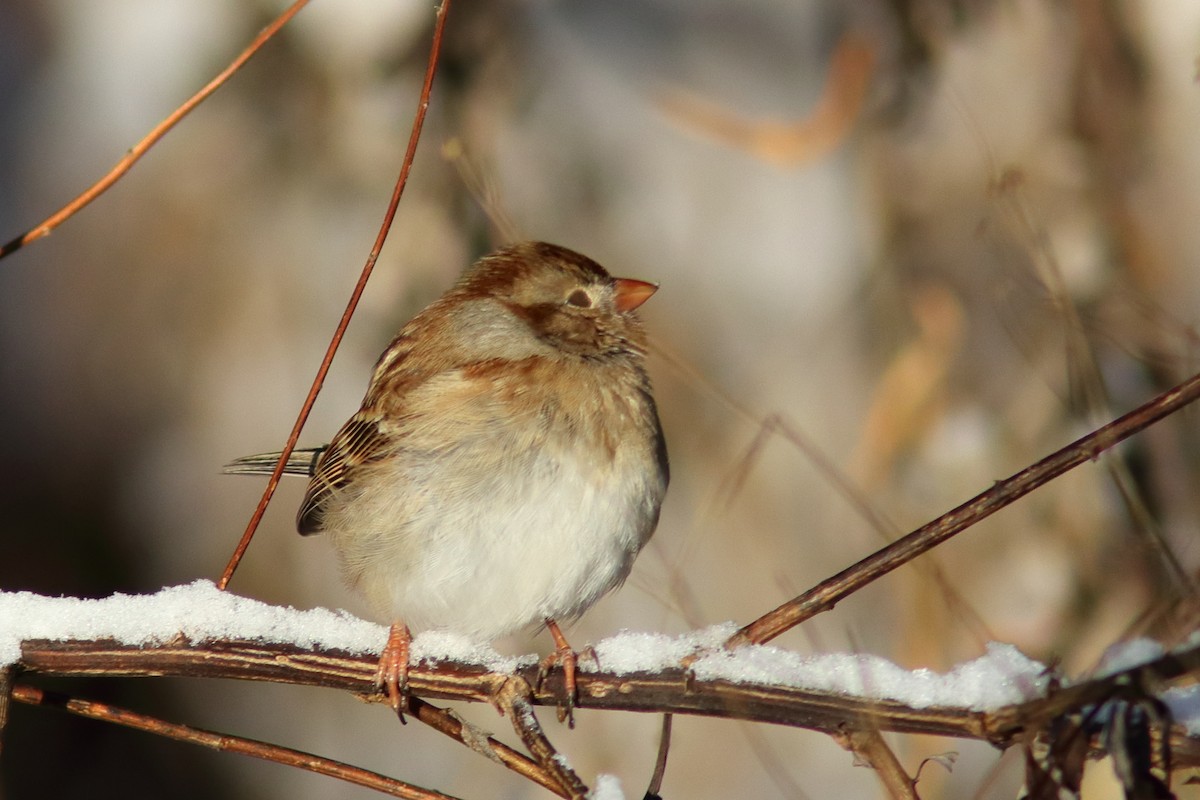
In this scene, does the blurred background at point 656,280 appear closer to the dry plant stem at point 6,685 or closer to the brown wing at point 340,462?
the brown wing at point 340,462

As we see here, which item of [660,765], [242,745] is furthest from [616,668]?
[242,745]

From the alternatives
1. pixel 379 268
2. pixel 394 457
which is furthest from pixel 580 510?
pixel 379 268

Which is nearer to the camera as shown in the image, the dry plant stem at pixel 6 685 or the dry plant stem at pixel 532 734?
the dry plant stem at pixel 532 734

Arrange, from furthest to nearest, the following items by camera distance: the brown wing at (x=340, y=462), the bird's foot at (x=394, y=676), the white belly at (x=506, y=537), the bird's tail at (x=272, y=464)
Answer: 1. the bird's tail at (x=272, y=464)
2. the brown wing at (x=340, y=462)
3. the white belly at (x=506, y=537)
4. the bird's foot at (x=394, y=676)

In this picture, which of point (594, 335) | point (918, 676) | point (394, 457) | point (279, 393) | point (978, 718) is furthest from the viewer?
point (279, 393)

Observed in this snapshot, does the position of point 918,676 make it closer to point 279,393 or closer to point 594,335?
point 594,335

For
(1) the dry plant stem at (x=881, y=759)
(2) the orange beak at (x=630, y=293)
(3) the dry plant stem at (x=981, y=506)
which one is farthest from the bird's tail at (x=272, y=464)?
(1) the dry plant stem at (x=881, y=759)
